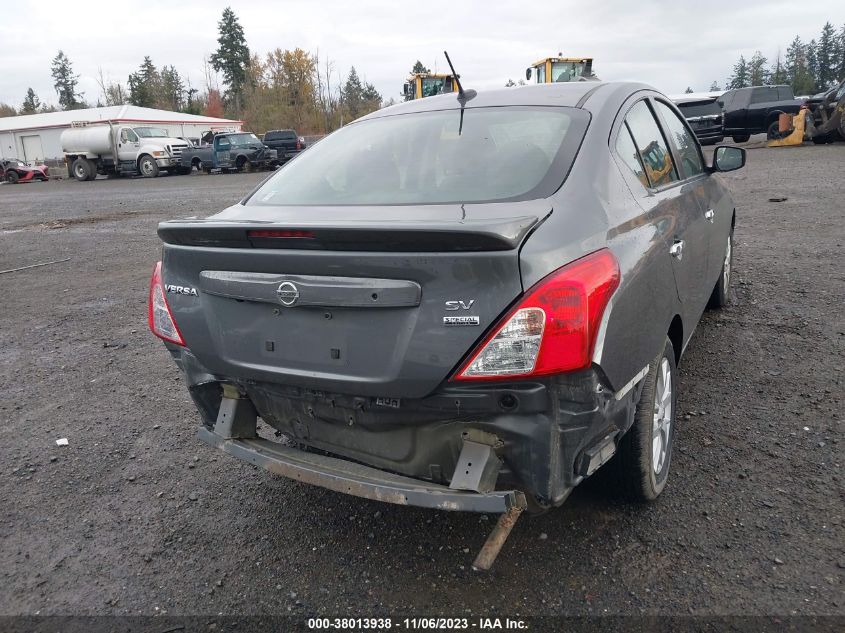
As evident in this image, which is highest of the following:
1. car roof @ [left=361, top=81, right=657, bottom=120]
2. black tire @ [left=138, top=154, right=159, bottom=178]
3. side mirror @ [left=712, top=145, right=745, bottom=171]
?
black tire @ [left=138, top=154, right=159, bottom=178]

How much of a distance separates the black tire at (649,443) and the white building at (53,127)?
56.3 m

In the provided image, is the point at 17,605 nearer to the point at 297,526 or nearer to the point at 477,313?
the point at 297,526

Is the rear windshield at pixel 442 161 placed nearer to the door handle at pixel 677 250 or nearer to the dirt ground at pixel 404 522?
the door handle at pixel 677 250

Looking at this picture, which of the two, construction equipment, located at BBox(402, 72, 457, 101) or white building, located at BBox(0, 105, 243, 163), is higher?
white building, located at BBox(0, 105, 243, 163)

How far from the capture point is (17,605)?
251cm

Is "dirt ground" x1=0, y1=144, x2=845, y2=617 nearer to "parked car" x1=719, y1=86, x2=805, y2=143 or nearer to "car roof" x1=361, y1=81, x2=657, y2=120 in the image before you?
"car roof" x1=361, y1=81, x2=657, y2=120

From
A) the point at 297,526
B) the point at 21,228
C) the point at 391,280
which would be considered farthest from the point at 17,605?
the point at 21,228

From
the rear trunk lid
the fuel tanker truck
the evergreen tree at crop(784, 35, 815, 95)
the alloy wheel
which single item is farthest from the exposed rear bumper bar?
the evergreen tree at crop(784, 35, 815, 95)

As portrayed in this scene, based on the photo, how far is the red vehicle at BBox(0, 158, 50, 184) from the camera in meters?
37.0

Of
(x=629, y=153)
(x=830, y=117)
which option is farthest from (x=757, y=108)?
(x=629, y=153)

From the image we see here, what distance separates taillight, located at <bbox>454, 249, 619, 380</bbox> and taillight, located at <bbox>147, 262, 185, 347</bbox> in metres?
1.27

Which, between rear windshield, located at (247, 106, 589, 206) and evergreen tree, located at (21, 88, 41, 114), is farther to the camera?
evergreen tree, located at (21, 88, 41, 114)

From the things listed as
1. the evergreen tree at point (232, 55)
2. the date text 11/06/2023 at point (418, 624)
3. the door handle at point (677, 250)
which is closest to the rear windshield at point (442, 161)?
the door handle at point (677, 250)

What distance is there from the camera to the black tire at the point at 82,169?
33.4m
